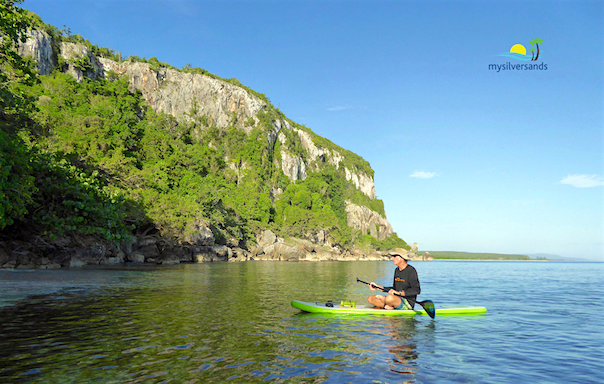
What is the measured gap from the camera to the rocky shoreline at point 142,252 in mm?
25513

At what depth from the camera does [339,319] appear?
37.7 feet

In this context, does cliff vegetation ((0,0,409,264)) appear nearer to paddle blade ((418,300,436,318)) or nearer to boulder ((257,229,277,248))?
boulder ((257,229,277,248))

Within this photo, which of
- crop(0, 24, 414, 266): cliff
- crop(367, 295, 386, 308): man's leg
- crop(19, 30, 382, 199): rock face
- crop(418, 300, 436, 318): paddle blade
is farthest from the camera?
crop(19, 30, 382, 199): rock face

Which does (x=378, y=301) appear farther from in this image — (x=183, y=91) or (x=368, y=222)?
(x=368, y=222)

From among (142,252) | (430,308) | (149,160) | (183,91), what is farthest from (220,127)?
(430,308)

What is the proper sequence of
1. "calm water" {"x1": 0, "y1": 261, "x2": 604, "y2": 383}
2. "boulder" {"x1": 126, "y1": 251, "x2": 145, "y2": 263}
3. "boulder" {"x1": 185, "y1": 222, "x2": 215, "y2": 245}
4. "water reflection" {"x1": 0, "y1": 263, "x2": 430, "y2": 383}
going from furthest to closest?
"boulder" {"x1": 185, "y1": 222, "x2": 215, "y2": 245}
"boulder" {"x1": 126, "y1": 251, "x2": 145, "y2": 263}
"calm water" {"x1": 0, "y1": 261, "x2": 604, "y2": 383}
"water reflection" {"x1": 0, "y1": 263, "x2": 430, "y2": 383}

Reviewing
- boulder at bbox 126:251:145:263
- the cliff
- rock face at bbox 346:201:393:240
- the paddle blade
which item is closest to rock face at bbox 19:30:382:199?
the cliff

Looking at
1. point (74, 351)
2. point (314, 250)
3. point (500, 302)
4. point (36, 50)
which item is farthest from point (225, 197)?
point (74, 351)

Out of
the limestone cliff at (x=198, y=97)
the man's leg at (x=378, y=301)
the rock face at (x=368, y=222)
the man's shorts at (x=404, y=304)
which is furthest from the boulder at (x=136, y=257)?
the rock face at (x=368, y=222)

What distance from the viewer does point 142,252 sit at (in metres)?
44.9

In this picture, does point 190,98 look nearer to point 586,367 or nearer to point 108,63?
point 108,63

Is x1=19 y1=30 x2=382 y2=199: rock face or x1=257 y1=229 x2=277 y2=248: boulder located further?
x1=257 y1=229 x2=277 y2=248: boulder

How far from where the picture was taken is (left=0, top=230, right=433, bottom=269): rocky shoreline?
25.5m

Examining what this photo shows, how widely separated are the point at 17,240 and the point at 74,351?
2368 cm
